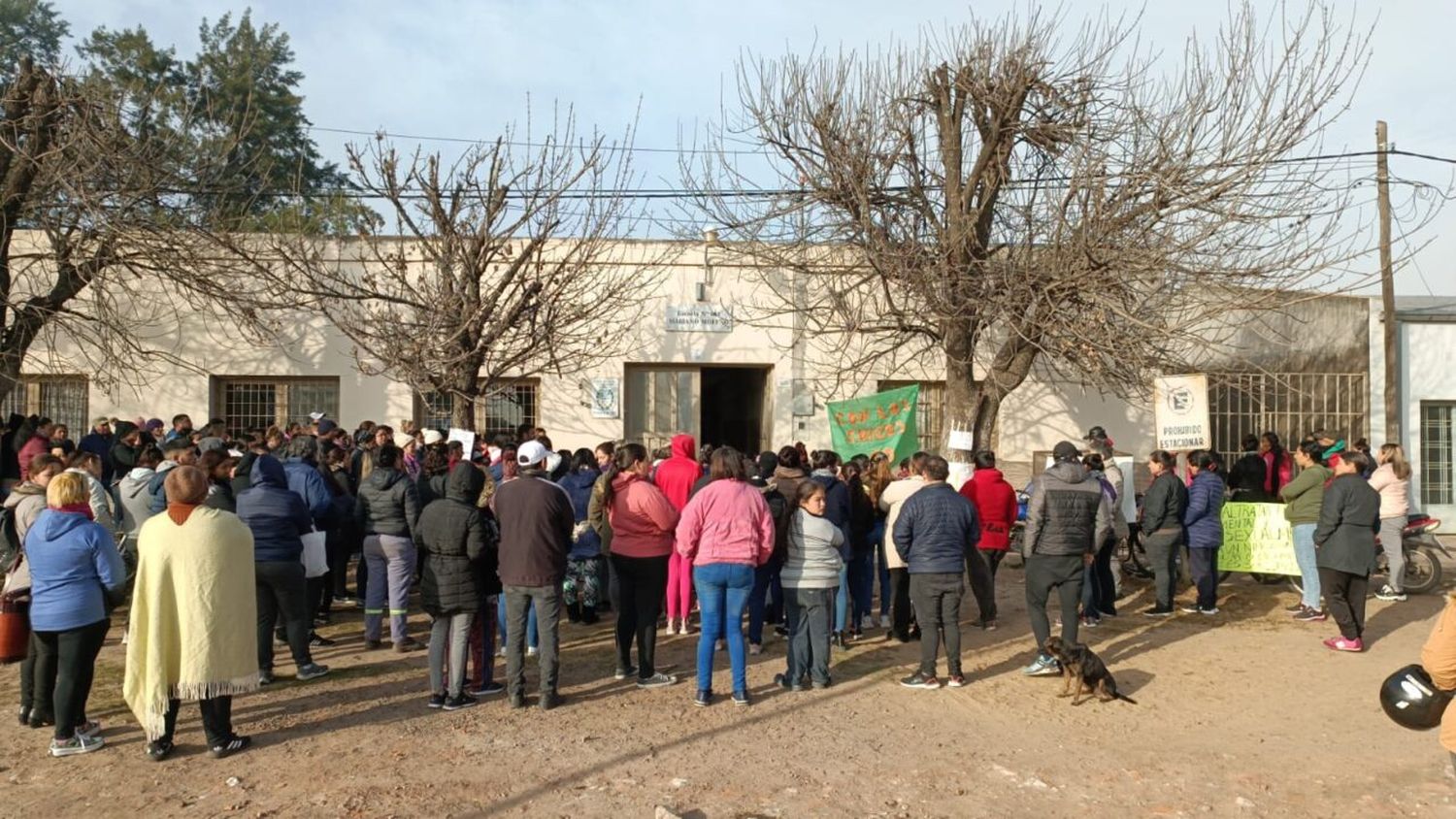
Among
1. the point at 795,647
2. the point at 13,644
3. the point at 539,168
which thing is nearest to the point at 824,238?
the point at 539,168

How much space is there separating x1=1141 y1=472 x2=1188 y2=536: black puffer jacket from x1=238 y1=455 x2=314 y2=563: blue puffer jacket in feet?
25.8

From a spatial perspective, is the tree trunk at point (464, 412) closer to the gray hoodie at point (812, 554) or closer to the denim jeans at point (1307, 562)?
the gray hoodie at point (812, 554)

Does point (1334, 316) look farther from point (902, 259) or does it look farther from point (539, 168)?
point (539, 168)

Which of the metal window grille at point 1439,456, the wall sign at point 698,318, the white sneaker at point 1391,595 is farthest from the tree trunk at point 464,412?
the metal window grille at point 1439,456

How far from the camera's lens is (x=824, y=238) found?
1440 centimetres

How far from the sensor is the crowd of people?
576cm

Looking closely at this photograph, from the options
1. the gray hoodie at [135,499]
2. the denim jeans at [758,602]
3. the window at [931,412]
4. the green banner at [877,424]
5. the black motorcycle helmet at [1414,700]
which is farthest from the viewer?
the window at [931,412]

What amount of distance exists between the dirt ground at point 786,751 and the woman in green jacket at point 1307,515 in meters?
1.96

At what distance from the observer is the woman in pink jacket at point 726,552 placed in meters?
6.95

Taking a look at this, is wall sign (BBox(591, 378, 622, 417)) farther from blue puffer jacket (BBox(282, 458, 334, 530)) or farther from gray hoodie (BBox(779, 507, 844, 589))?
gray hoodie (BBox(779, 507, 844, 589))

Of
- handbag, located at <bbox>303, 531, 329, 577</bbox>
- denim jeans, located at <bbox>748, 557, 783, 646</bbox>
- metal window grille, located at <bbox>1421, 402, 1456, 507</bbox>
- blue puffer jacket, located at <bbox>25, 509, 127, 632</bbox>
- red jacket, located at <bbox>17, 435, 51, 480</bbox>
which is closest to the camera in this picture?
blue puffer jacket, located at <bbox>25, 509, 127, 632</bbox>

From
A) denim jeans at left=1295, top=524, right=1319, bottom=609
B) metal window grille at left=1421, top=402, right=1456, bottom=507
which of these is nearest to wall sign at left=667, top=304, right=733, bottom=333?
denim jeans at left=1295, top=524, right=1319, bottom=609

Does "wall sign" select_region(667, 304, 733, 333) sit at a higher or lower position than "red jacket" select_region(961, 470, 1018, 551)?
higher

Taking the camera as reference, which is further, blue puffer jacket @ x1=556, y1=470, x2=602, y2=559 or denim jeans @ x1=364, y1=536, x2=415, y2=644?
blue puffer jacket @ x1=556, y1=470, x2=602, y2=559
